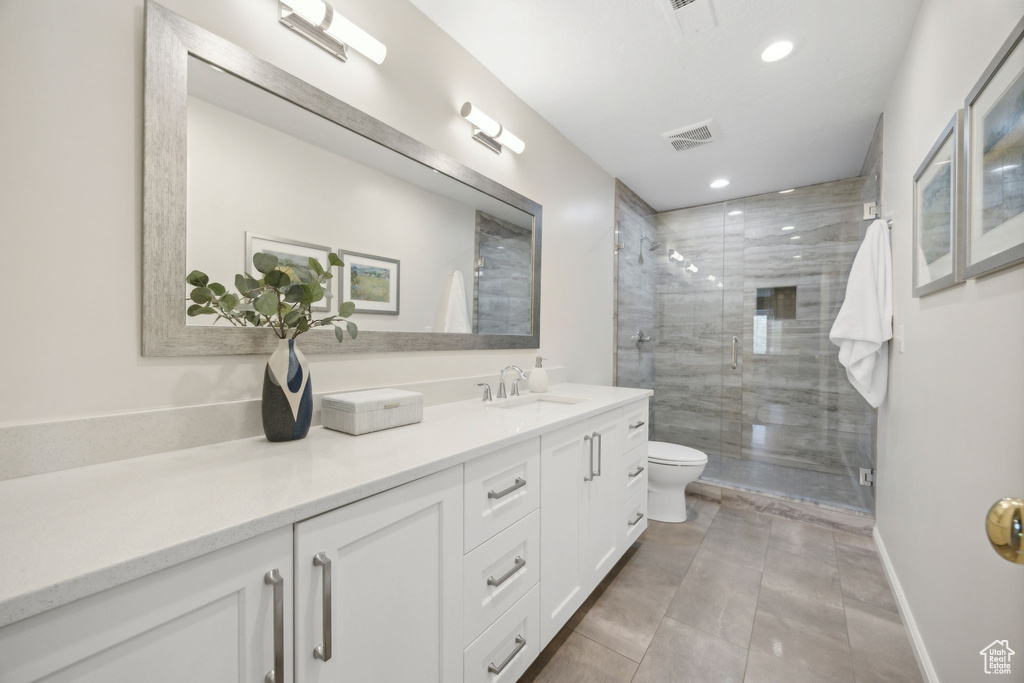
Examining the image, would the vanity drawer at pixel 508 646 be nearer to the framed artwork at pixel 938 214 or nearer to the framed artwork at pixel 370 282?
the framed artwork at pixel 370 282

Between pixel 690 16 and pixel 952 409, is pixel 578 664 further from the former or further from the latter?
pixel 690 16

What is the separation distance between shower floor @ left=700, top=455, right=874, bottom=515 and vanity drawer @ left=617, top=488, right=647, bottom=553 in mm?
1223

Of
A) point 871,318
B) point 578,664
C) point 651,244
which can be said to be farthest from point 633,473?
point 651,244

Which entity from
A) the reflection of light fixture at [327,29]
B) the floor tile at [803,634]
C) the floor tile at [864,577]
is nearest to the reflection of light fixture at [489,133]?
the reflection of light fixture at [327,29]

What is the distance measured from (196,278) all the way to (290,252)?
276 millimetres

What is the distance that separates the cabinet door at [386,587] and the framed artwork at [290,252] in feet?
2.17

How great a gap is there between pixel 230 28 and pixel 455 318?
116 centimetres

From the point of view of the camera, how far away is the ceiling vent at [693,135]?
247cm

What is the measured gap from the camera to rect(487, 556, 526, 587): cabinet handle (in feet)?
3.86

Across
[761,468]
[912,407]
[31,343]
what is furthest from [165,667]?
[761,468]

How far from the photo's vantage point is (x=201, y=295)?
40.6 inches

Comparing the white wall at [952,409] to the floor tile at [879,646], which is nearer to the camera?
the white wall at [952,409]

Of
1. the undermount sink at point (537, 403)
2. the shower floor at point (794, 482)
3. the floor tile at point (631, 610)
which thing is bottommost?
the floor tile at point (631, 610)

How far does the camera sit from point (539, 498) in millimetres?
1384
